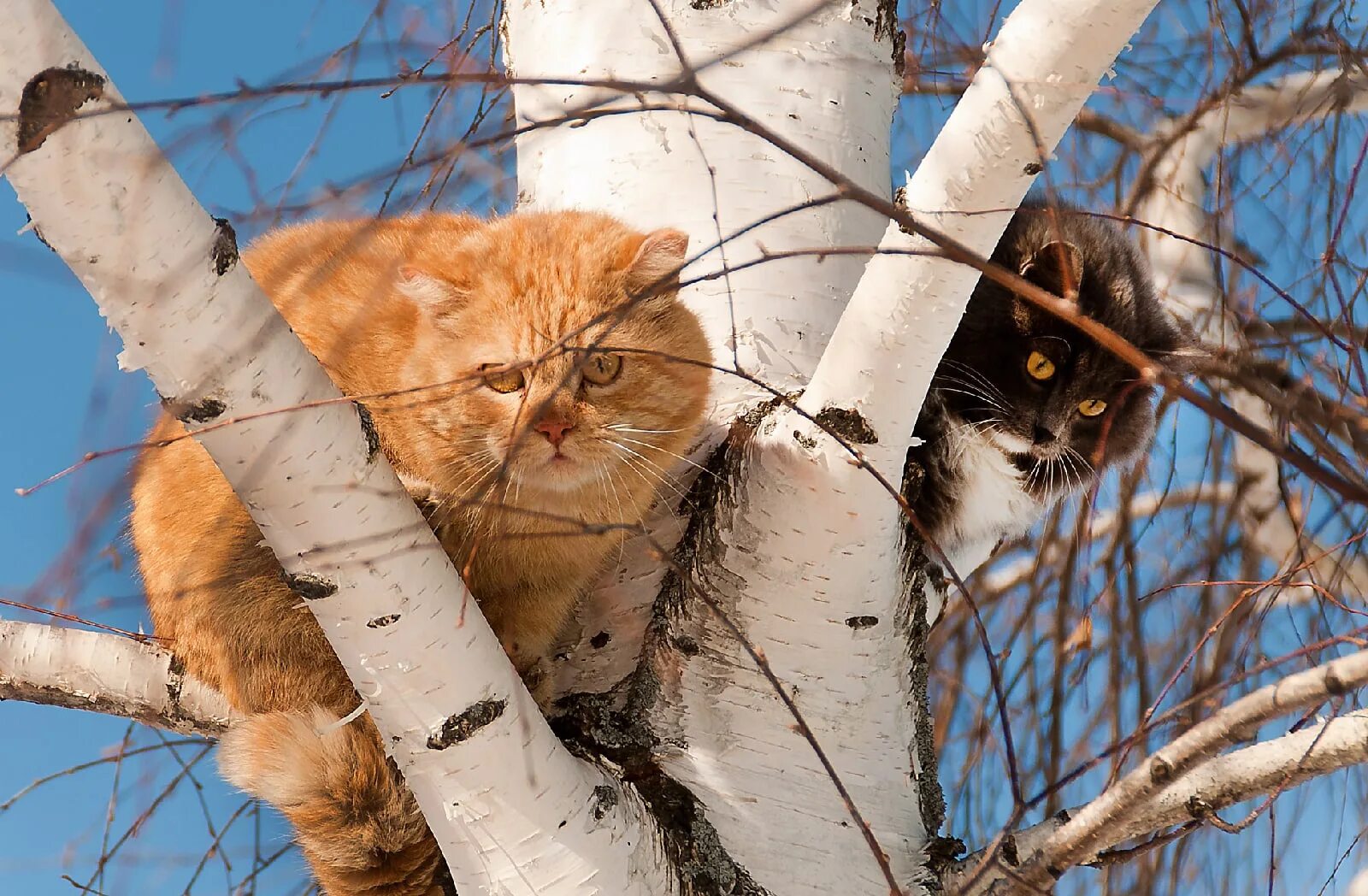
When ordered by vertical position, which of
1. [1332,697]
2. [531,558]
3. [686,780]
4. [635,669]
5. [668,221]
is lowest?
[1332,697]

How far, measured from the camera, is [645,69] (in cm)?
194

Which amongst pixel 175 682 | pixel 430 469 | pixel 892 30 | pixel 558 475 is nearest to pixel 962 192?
pixel 558 475

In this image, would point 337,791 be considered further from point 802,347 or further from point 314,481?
point 802,347

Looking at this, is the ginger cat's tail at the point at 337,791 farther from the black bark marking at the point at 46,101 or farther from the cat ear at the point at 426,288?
the black bark marking at the point at 46,101

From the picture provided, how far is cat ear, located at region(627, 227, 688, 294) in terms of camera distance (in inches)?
65.5

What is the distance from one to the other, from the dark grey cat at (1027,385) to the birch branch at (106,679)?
136cm

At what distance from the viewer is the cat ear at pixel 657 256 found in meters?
1.66

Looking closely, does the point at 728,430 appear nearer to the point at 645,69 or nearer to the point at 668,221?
the point at 668,221

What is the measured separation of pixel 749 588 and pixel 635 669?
27cm

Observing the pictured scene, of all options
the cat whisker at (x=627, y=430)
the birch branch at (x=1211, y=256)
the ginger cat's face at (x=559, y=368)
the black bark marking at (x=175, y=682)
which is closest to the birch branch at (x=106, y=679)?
the black bark marking at (x=175, y=682)

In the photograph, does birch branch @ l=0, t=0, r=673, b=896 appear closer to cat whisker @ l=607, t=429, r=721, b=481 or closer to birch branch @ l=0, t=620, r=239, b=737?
cat whisker @ l=607, t=429, r=721, b=481

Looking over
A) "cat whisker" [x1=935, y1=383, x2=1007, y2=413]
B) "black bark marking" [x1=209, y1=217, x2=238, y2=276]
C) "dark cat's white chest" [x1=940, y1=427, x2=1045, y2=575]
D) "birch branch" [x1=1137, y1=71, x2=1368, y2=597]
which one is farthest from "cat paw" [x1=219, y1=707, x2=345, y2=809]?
"birch branch" [x1=1137, y1=71, x2=1368, y2=597]

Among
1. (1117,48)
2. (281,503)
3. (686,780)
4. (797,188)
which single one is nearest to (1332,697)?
(1117,48)

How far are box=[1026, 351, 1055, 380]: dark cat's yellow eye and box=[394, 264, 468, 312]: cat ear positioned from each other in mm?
1190
